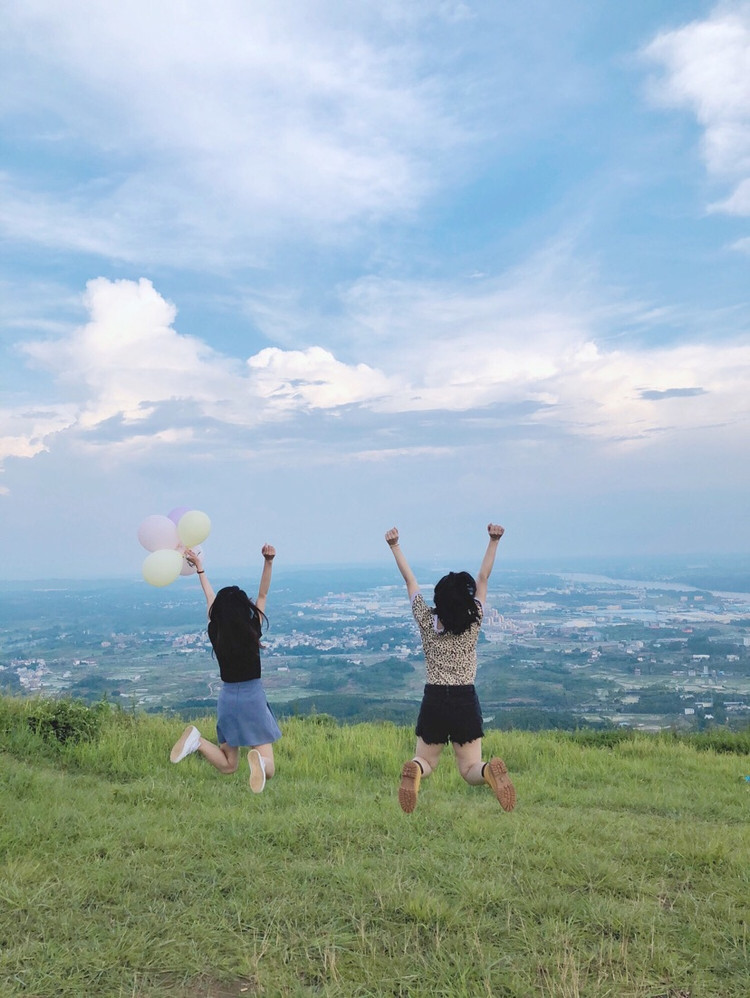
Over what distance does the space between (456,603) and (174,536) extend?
2.89 m

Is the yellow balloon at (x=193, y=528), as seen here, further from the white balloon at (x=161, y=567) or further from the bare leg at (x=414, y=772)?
the bare leg at (x=414, y=772)

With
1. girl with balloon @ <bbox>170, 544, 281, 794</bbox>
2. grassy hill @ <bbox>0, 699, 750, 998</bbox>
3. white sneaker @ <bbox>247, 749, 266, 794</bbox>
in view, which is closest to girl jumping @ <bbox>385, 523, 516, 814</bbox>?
grassy hill @ <bbox>0, 699, 750, 998</bbox>

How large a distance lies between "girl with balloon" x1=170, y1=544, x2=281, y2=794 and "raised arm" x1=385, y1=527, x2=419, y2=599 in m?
1.02

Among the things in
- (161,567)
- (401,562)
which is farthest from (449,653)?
(161,567)

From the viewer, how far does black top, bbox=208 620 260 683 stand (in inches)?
247

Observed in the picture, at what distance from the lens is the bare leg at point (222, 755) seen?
21.3ft

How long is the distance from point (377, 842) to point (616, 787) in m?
4.07

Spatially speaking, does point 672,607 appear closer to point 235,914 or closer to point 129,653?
point 129,653

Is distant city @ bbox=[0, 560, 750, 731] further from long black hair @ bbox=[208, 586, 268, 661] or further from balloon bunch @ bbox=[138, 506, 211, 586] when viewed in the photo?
long black hair @ bbox=[208, 586, 268, 661]

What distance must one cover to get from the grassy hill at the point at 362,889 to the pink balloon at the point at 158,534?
8.33 feet

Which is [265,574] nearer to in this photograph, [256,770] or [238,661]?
[238,661]

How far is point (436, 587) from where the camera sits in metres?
5.84

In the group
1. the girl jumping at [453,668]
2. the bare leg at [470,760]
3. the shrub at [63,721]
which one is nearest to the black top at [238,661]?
the girl jumping at [453,668]

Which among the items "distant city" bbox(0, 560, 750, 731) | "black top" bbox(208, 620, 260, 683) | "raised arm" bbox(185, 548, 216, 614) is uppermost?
"raised arm" bbox(185, 548, 216, 614)
